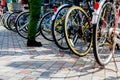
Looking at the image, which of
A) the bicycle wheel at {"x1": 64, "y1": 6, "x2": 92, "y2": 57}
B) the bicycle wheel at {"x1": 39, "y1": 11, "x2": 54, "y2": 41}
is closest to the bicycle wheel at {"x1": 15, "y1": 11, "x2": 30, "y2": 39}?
the bicycle wheel at {"x1": 39, "y1": 11, "x2": 54, "y2": 41}

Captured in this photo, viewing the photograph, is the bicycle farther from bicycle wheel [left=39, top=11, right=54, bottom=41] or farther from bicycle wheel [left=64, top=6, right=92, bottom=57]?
bicycle wheel [left=39, top=11, right=54, bottom=41]

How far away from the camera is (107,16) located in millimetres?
5246

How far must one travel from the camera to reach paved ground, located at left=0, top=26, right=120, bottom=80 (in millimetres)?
4535

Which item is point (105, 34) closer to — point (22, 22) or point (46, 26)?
point (46, 26)

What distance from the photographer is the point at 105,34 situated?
509cm

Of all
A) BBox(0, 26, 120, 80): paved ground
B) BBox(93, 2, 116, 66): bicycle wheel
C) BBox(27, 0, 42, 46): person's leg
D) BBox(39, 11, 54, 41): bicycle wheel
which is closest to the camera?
A: BBox(0, 26, 120, 80): paved ground

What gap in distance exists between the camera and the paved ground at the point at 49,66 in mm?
4535

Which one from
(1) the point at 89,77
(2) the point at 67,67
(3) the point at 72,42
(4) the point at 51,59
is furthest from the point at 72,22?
(1) the point at 89,77

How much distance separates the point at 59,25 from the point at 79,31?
756mm

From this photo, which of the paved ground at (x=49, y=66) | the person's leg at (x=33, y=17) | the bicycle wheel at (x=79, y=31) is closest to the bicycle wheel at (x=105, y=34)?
the paved ground at (x=49, y=66)

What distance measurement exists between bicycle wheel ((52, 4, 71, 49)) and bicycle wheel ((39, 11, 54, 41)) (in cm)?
166

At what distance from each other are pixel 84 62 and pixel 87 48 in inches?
20.9

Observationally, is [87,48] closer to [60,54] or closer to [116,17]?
[60,54]

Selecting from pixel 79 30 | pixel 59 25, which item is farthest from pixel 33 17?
pixel 79 30
